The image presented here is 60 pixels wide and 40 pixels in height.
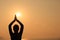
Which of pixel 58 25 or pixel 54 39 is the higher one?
pixel 58 25

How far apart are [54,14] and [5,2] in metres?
0.83

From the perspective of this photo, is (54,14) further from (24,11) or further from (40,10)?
(24,11)

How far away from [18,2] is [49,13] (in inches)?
21.3

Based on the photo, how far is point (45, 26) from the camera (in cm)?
277

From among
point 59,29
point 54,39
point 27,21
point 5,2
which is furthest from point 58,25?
point 5,2

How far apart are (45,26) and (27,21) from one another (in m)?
0.31

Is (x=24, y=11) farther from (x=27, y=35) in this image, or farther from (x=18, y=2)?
(x=27, y=35)

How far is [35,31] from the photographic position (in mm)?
2760

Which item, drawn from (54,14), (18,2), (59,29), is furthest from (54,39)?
(18,2)

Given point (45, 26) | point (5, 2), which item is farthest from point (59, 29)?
point (5, 2)

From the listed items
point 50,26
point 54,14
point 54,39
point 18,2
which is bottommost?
point 54,39

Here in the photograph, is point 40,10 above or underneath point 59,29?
above

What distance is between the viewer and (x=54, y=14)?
2779 mm

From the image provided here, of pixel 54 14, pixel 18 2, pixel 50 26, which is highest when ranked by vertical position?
pixel 18 2
